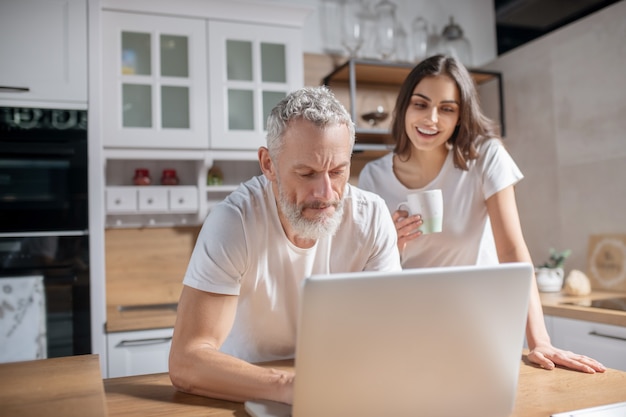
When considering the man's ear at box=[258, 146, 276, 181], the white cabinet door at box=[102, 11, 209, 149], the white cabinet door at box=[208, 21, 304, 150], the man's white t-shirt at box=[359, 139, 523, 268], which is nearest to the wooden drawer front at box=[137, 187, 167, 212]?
the white cabinet door at box=[102, 11, 209, 149]

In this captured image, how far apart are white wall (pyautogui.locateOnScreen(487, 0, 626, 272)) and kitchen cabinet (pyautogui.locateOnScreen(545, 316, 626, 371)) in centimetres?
61

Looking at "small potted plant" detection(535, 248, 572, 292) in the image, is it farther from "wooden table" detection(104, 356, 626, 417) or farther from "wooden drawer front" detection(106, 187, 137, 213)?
"wooden drawer front" detection(106, 187, 137, 213)

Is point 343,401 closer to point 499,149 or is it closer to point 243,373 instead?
point 243,373

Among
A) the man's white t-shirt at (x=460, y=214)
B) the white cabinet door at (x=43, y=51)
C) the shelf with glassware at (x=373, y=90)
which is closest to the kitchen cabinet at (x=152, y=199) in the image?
the white cabinet door at (x=43, y=51)

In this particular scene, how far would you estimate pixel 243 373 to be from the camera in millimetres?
934

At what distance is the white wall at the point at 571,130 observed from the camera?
8.12 ft

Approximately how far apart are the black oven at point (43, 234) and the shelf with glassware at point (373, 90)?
127 cm

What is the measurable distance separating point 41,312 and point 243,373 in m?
1.67

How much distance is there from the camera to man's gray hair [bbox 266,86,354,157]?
1.13m

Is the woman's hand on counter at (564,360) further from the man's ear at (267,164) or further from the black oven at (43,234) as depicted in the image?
the black oven at (43,234)

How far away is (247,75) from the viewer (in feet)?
8.85

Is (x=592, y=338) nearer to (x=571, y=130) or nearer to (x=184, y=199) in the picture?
(x=571, y=130)

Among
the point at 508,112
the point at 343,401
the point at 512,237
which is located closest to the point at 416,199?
the point at 512,237

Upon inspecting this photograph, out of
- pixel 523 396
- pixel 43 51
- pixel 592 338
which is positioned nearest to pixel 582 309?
pixel 592 338
